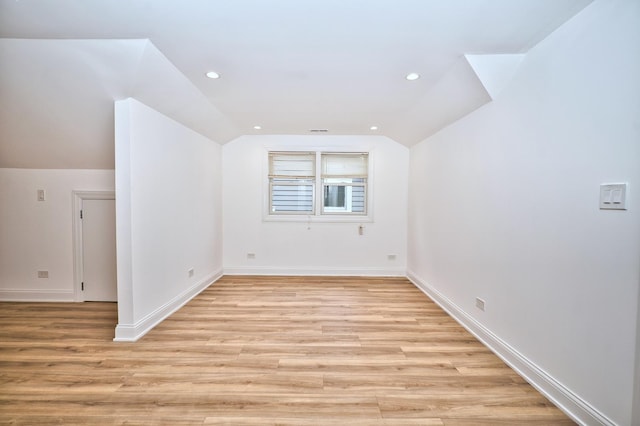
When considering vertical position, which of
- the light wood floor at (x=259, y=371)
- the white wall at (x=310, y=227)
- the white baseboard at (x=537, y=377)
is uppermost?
the white wall at (x=310, y=227)

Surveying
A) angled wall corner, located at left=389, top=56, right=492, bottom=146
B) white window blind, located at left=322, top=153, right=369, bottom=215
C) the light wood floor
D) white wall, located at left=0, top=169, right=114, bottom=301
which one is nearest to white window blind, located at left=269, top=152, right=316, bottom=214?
white window blind, located at left=322, top=153, right=369, bottom=215

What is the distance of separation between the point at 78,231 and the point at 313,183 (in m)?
3.46

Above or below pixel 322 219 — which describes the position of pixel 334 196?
above

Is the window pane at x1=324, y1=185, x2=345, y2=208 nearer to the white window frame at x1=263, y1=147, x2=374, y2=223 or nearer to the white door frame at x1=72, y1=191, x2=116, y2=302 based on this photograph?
the white window frame at x1=263, y1=147, x2=374, y2=223

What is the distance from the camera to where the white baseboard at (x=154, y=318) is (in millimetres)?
2535

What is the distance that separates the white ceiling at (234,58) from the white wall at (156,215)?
0.30 metres

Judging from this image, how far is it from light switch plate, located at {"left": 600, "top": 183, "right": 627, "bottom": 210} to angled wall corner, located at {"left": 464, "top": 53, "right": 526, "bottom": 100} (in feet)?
4.01

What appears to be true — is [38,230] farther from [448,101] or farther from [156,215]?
[448,101]

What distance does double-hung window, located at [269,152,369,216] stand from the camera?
196 inches

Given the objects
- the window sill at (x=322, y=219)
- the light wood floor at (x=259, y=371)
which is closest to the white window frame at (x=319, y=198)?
the window sill at (x=322, y=219)

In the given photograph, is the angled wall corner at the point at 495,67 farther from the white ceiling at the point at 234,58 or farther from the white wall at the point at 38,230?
the white wall at the point at 38,230

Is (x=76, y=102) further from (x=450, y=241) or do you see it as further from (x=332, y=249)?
(x=450, y=241)

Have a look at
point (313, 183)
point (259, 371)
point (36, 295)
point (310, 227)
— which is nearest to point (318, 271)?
point (310, 227)

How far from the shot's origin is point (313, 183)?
500 cm
